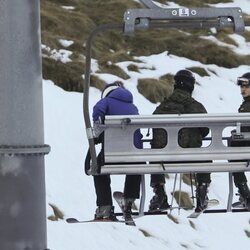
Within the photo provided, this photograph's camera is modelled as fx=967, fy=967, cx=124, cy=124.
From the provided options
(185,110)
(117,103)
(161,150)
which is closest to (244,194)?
(185,110)

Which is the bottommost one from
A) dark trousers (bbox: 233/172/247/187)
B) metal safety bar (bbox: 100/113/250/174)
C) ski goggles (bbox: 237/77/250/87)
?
dark trousers (bbox: 233/172/247/187)

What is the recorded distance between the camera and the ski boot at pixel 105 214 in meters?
8.26

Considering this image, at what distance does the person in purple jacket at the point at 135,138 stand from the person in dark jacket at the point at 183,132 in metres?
0.22

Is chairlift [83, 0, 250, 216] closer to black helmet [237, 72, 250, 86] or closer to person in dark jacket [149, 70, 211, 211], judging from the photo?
person in dark jacket [149, 70, 211, 211]

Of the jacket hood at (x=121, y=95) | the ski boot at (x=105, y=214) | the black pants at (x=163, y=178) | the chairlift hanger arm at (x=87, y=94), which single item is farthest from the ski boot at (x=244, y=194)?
the chairlift hanger arm at (x=87, y=94)

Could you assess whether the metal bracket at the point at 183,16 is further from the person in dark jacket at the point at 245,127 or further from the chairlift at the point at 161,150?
the person in dark jacket at the point at 245,127

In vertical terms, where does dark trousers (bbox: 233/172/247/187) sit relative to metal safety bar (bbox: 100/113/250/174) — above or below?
below

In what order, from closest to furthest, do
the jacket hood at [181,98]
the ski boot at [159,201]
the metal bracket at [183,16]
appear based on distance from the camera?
the metal bracket at [183,16] → the jacket hood at [181,98] → the ski boot at [159,201]

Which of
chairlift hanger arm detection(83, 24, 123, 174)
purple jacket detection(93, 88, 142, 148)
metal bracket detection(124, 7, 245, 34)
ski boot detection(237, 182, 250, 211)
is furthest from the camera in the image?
ski boot detection(237, 182, 250, 211)

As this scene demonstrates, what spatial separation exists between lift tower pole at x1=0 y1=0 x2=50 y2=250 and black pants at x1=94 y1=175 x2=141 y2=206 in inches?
86.3

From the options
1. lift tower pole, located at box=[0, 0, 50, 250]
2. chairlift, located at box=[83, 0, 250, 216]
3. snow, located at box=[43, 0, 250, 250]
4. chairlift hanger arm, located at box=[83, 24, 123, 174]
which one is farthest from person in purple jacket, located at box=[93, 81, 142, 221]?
snow, located at box=[43, 0, 250, 250]

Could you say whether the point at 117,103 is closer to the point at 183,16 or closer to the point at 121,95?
the point at 121,95

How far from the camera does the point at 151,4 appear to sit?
6.16 m

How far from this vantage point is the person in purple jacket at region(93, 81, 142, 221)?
26.7 ft
